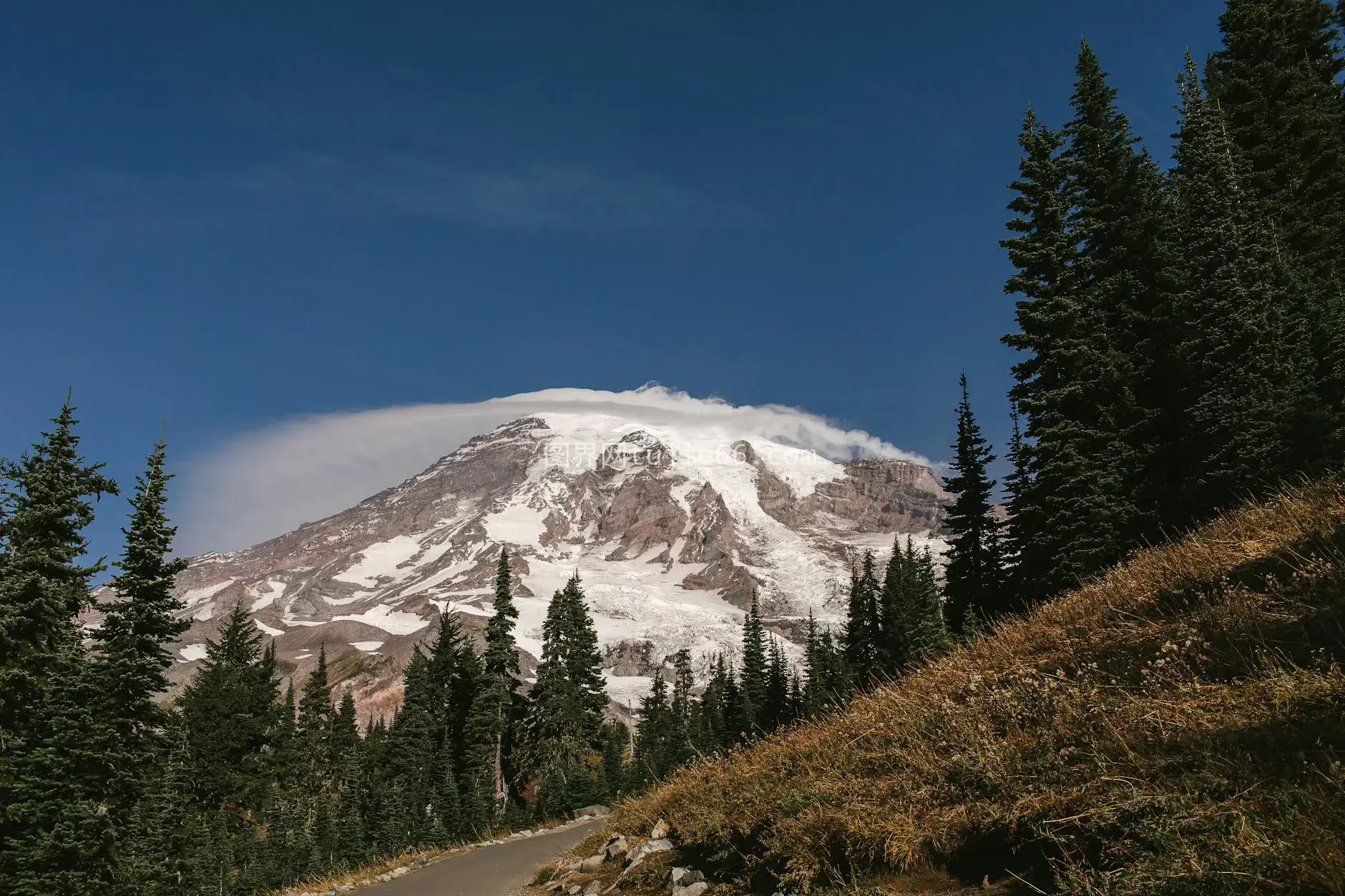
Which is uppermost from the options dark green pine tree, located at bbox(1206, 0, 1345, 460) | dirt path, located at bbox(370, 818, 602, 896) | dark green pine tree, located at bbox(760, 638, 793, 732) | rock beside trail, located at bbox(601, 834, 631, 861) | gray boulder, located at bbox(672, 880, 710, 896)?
dark green pine tree, located at bbox(1206, 0, 1345, 460)

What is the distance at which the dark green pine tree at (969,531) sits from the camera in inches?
1516

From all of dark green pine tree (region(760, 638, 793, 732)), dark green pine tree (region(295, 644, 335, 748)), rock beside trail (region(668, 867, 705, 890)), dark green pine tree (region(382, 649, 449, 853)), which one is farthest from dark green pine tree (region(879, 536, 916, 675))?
dark green pine tree (region(295, 644, 335, 748))

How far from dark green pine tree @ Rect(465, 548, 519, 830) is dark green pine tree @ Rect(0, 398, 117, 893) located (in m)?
27.3

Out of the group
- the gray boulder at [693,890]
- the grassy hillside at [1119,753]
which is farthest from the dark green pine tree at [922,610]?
the gray boulder at [693,890]

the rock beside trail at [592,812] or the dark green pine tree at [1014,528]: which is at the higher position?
the dark green pine tree at [1014,528]

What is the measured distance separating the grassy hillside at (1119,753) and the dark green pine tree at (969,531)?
3037cm

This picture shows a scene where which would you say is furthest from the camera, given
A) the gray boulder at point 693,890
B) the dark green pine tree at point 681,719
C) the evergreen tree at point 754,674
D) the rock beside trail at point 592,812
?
the evergreen tree at point 754,674

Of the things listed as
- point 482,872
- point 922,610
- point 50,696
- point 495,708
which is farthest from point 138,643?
point 922,610

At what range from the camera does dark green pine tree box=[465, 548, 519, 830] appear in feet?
166

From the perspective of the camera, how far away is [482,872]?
57.3 feet

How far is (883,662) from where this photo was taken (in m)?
55.4

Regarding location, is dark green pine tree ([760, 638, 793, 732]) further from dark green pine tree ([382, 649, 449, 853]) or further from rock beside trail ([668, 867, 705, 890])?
rock beside trail ([668, 867, 705, 890])

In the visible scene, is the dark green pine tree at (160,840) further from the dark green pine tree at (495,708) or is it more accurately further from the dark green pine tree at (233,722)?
the dark green pine tree at (233,722)

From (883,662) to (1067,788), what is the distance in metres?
53.4
